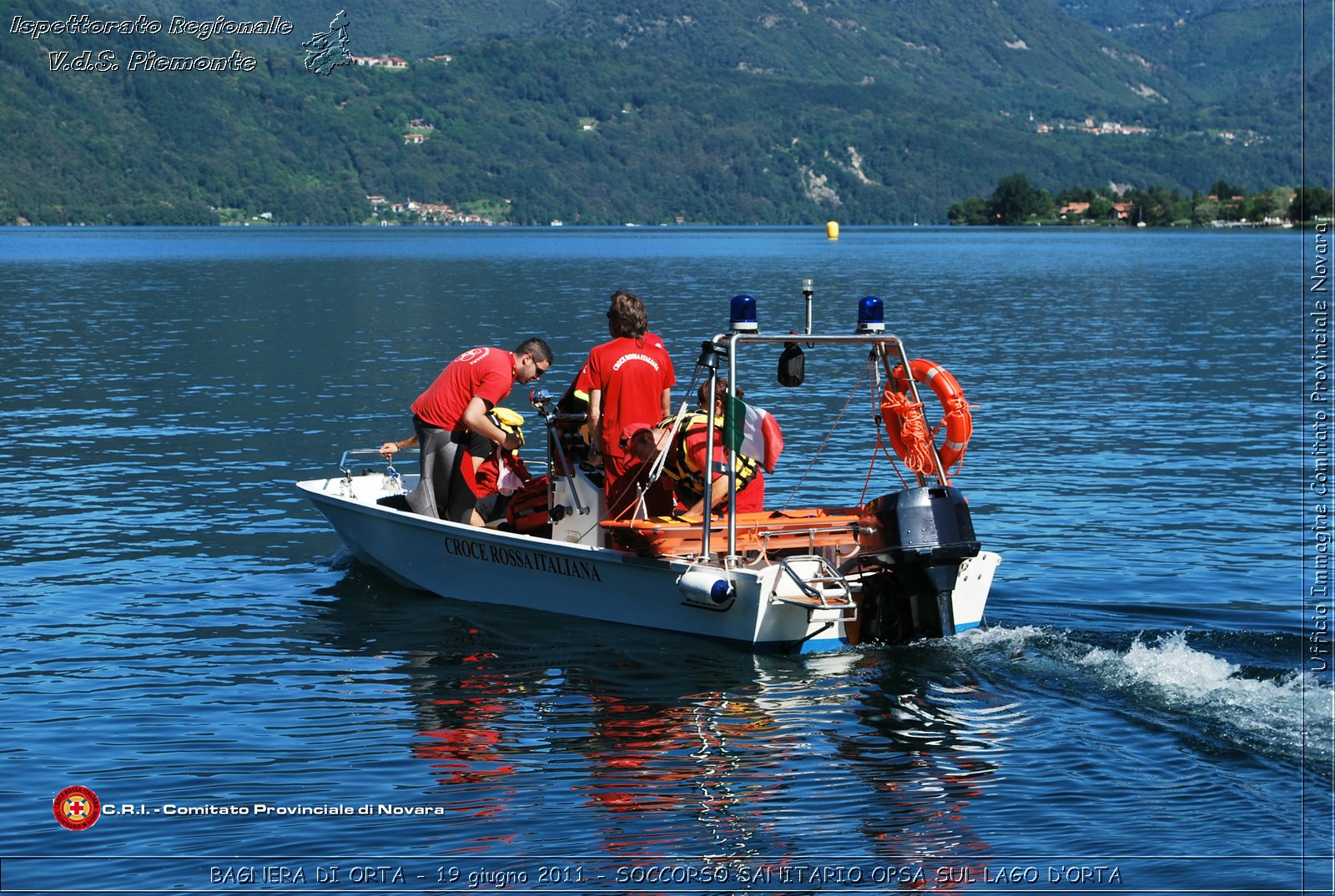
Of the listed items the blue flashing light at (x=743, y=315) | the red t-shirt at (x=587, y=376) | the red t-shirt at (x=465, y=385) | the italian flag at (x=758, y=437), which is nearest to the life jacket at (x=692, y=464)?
the italian flag at (x=758, y=437)

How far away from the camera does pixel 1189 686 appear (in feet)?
31.3

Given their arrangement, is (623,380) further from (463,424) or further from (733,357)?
(463,424)

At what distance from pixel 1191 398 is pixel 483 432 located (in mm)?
16955

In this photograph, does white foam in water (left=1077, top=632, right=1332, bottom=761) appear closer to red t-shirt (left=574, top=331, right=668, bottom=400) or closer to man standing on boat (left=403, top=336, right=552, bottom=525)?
red t-shirt (left=574, top=331, right=668, bottom=400)

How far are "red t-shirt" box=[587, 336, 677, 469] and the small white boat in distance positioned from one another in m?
0.48

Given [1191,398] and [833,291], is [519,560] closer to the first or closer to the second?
[1191,398]

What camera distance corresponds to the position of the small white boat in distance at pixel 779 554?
10.5m

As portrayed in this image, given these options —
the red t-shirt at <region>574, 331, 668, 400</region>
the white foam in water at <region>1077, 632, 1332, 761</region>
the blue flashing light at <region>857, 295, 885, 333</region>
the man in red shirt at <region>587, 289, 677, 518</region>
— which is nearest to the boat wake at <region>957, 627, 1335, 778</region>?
the white foam in water at <region>1077, 632, 1332, 761</region>

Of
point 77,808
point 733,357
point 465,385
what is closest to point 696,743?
point 733,357

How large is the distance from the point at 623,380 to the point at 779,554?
1.67 meters

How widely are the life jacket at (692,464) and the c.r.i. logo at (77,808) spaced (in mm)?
4487

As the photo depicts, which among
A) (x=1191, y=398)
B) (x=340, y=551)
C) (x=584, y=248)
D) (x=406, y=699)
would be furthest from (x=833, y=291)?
(x=584, y=248)

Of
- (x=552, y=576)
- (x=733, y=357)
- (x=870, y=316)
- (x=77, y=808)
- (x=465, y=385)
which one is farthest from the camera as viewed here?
(x=465, y=385)

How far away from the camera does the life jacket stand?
11.1 metres
